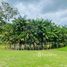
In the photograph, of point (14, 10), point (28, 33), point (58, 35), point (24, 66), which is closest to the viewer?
point (24, 66)

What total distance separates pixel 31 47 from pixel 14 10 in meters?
12.0

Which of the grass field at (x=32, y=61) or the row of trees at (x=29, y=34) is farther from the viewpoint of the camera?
the row of trees at (x=29, y=34)

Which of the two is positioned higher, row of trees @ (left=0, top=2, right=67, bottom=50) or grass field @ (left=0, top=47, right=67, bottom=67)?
row of trees @ (left=0, top=2, right=67, bottom=50)

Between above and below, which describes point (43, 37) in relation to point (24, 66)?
above

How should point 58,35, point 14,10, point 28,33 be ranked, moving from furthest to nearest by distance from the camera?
1. point 14,10
2. point 58,35
3. point 28,33

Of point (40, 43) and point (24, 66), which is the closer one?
point (24, 66)

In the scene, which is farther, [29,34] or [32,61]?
[29,34]

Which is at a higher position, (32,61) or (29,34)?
(29,34)

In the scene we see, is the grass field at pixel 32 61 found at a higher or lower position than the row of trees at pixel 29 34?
lower

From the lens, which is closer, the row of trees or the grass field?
the grass field

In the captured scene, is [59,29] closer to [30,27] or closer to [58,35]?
[58,35]

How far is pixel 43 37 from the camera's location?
1693 inches

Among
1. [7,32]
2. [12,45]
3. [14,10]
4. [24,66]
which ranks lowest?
[24,66]

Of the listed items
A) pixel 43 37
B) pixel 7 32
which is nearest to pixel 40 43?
pixel 43 37
